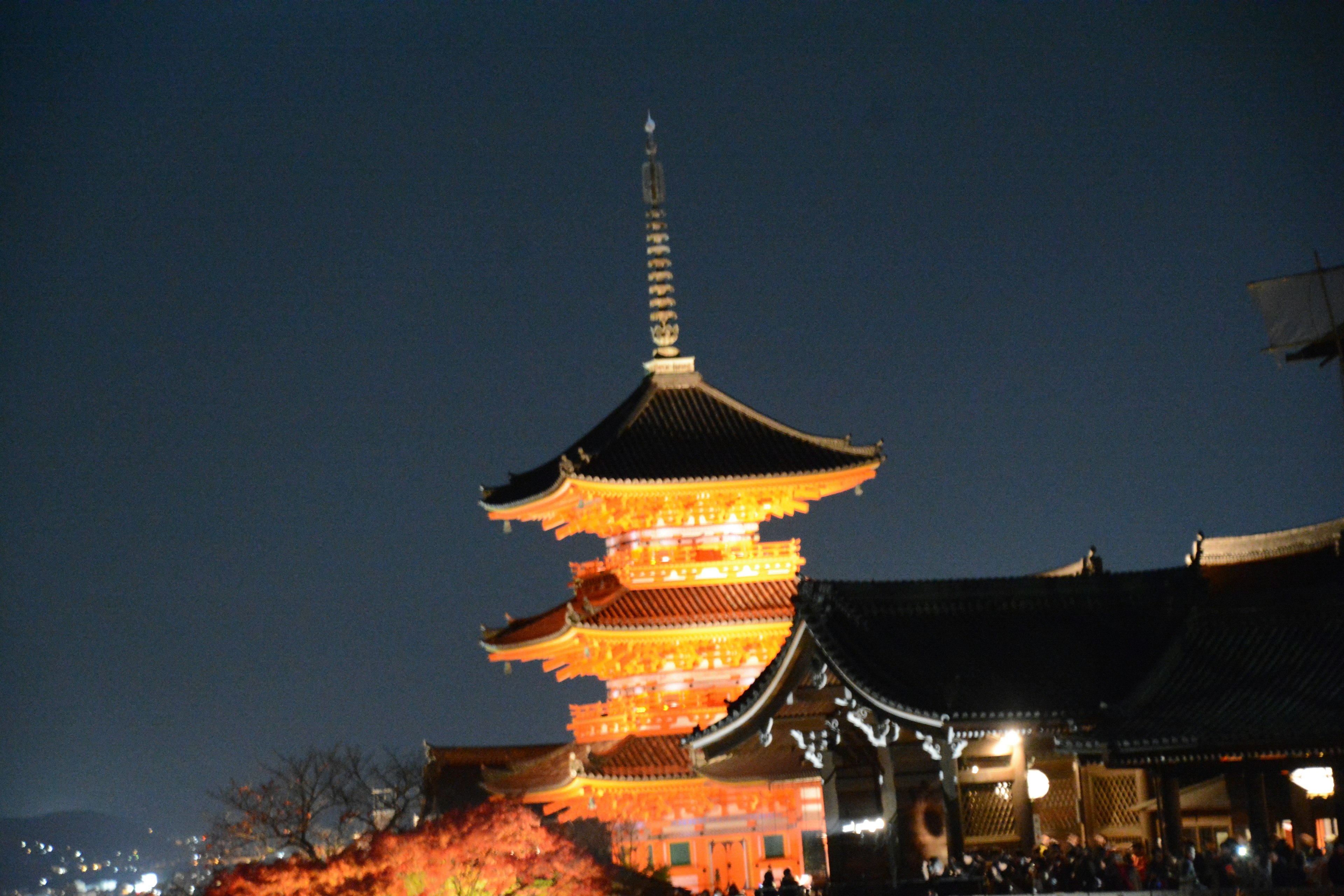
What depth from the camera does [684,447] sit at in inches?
1620

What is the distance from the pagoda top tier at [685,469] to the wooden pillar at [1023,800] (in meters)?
14.0

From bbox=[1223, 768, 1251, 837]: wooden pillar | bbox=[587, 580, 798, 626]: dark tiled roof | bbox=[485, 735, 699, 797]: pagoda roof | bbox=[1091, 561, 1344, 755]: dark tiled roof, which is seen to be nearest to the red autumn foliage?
bbox=[485, 735, 699, 797]: pagoda roof

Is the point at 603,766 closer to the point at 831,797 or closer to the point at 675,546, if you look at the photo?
the point at 675,546

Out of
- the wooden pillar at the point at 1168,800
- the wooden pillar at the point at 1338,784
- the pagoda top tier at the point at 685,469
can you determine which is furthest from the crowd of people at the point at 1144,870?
the pagoda top tier at the point at 685,469

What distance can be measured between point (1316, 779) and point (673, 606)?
17095mm

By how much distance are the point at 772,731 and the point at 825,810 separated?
5.64 ft

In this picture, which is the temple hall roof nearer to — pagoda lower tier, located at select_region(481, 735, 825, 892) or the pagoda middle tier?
pagoda lower tier, located at select_region(481, 735, 825, 892)

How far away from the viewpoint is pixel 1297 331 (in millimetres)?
34406

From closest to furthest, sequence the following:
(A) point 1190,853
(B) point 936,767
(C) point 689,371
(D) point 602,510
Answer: (A) point 1190,853 → (B) point 936,767 → (D) point 602,510 → (C) point 689,371

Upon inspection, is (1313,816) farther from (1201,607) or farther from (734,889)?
(734,889)

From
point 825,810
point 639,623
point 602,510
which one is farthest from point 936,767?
point 602,510

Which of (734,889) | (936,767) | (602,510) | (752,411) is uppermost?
(752,411)

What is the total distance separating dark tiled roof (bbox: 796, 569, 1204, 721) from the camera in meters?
27.0

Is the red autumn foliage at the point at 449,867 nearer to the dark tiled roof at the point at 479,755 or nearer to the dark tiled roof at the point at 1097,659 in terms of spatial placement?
the dark tiled roof at the point at 1097,659
